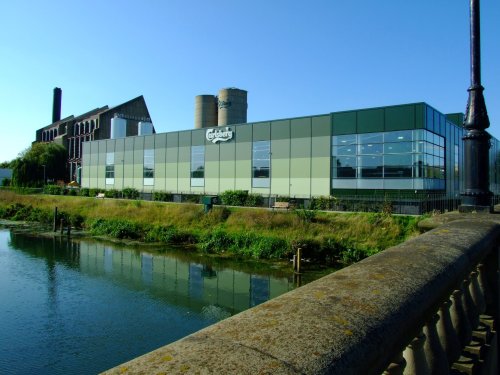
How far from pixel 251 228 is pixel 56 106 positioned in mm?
82528

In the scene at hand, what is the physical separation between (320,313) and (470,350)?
227cm

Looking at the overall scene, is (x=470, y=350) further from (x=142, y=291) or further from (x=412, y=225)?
(x=412, y=225)

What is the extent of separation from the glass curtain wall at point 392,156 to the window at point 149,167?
23675 mm

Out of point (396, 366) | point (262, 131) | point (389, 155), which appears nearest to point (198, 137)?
point (262, 131)

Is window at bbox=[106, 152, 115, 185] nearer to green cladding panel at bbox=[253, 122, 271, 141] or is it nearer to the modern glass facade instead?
the modern glass facade

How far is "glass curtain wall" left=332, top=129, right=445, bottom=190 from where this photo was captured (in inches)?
1158

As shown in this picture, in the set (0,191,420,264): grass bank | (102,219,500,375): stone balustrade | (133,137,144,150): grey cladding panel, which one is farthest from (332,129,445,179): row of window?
(102,219,500,375): stone balustrade

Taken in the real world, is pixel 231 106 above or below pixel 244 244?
above

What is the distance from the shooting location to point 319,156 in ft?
113

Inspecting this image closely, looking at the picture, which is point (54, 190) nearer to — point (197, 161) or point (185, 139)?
point (185, 139)

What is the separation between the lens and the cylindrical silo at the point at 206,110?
63.0 metres

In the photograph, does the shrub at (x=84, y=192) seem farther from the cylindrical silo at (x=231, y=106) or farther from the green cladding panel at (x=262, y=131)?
the green cladding panel at (x=262, y=131)

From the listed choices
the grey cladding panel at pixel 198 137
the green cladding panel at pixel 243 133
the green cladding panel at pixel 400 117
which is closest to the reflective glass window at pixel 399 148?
the green cladding panel at pixel 400 117

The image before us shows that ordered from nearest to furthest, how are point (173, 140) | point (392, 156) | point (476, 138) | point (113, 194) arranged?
point (476, 138)
point (392, 156)
point (173, 140)
point (113, 194)
